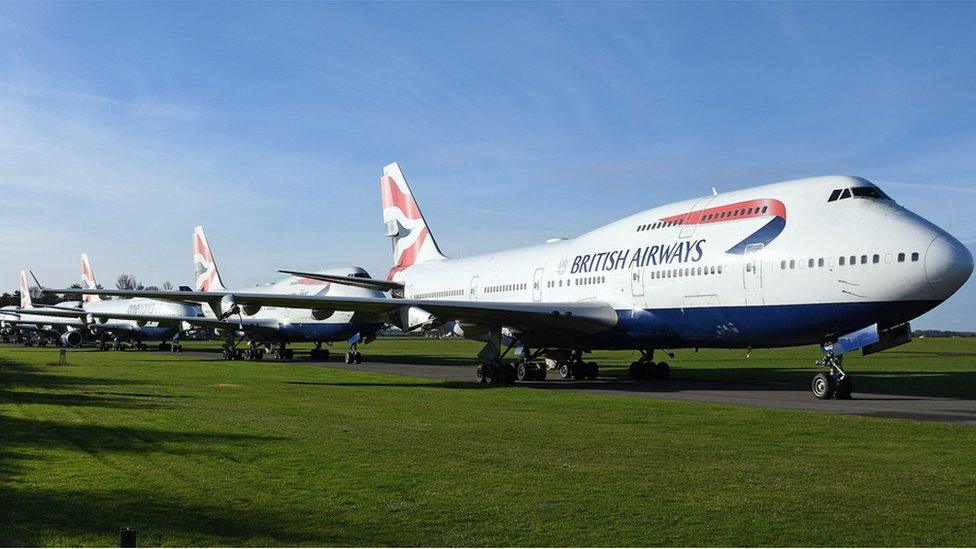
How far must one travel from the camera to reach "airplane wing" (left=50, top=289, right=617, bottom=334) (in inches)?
966

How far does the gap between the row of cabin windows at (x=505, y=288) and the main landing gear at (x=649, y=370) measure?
4.88m

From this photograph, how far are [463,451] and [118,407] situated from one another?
30.1 feet

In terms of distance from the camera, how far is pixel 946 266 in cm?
1752

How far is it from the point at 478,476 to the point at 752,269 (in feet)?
44.1

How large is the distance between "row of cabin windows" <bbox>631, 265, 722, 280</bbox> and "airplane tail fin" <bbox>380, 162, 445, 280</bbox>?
697 inches

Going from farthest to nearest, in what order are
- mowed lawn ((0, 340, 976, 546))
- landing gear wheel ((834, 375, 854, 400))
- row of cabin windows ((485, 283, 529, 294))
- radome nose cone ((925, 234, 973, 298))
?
row of cabin windows ((485, 283, 529, 294))
landing gear wheel ((834, 375, 854, 400))
radome nose cone ((925, 234, 973, 298))
mowed lawn ((0, 340, 976, 546))

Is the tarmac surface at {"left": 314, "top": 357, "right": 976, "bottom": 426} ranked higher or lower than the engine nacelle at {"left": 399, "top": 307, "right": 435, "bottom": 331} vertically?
lower

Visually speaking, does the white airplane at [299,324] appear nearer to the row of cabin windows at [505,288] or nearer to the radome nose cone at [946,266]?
the row of cabin windows at [505,288]

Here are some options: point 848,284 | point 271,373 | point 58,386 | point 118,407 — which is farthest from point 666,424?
point 271,373

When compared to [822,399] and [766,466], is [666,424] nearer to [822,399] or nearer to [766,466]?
[766,466]

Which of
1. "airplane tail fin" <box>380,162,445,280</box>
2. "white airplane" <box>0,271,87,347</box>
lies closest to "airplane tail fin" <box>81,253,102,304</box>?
"white airplane" <box>0,271,87,347</box>

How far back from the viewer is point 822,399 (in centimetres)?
1958

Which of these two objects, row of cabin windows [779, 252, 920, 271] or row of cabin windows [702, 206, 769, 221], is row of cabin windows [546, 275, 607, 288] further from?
row of cabin windows [779, 252, 920, 271]

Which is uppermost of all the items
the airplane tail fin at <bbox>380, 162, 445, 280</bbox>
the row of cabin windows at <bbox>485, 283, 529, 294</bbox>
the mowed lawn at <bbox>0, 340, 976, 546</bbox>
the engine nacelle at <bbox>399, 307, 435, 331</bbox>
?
the airplane tail fin at <bbox>380, 162, 445, 280</bbox>
